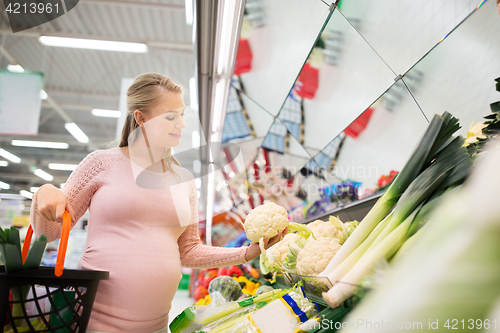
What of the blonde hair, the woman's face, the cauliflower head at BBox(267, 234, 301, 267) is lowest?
the cauliflower head at BBox(267, 234, 301, 267)

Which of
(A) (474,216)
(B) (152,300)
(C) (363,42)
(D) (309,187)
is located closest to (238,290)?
(B) (152,300)

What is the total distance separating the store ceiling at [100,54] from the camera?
5.97 metres

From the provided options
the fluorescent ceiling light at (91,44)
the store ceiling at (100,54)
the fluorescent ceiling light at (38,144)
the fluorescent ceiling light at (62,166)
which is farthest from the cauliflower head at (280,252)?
the fluorescent ceiling light at (62,166)

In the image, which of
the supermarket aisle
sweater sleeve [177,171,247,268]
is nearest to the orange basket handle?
sweater sleeve [177,171,247,268]

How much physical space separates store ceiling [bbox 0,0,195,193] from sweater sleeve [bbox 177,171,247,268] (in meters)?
3.33

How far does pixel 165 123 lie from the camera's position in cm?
118

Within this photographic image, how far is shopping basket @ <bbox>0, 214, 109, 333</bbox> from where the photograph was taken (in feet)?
A: 2.27

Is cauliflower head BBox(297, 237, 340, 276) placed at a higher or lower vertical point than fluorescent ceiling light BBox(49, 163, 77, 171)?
lower

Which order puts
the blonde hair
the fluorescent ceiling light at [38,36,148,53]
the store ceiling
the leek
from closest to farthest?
the leek < the blonde hair < the fluorescent ceiling light at [38,36,148,53] < the store ceiling

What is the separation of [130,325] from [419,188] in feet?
3.04

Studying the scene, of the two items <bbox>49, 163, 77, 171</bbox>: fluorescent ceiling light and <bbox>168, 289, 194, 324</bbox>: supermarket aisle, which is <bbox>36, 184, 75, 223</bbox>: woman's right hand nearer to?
<bbox>168, 289, 194, 324</bbox>: supermarket aisle

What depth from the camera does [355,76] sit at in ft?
5.36

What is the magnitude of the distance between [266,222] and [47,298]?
654 millimetres

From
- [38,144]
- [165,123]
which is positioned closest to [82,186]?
[165,123]
